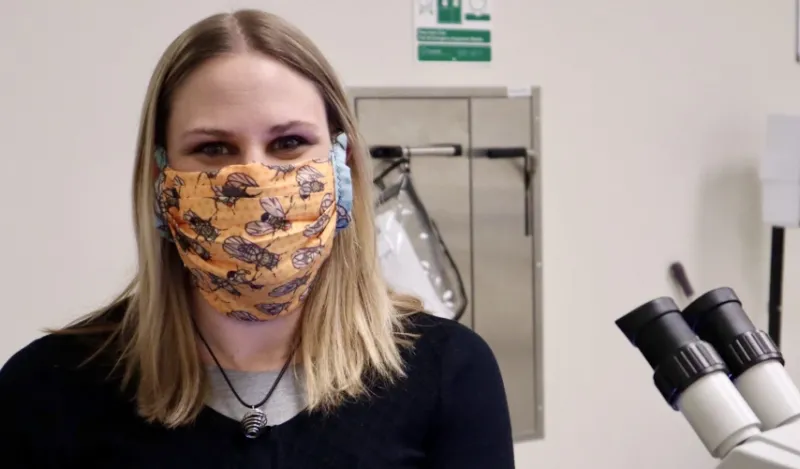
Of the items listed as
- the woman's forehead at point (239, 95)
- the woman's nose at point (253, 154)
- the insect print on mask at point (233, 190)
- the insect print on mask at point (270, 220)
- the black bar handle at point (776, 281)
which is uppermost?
the woman's forehead at point (239, 95)

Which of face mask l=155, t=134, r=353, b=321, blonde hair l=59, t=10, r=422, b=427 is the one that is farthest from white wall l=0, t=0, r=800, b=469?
face mask l=155, t=134, r=353, b=321

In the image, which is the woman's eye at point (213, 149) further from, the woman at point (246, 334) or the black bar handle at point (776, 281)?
the black bar handle at point (776, 281)

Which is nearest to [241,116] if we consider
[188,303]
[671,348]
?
[188,303]

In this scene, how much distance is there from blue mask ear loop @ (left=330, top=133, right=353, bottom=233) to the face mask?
0.08 feet

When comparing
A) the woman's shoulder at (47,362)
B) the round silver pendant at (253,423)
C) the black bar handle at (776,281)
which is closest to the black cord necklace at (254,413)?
the round silver pendant at (253,423)

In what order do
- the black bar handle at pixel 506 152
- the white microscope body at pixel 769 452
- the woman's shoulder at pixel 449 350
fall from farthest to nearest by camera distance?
the black bar handle at pixel 506 152
the woman's shoulder at pixel 449 350
the white microscope body at pixel 769 452

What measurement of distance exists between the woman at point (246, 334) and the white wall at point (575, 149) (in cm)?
57

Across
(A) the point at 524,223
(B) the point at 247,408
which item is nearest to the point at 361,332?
(B) the point at 247,408

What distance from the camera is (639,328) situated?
67cm

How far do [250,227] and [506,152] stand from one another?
102 cm

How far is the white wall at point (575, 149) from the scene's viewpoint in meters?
1.54

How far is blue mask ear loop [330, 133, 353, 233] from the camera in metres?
1.04

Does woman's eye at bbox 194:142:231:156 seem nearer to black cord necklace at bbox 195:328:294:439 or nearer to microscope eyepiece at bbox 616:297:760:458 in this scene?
black cord necklace at bbox 195:328:294:439

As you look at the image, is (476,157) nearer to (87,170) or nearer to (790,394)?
(87,170)
